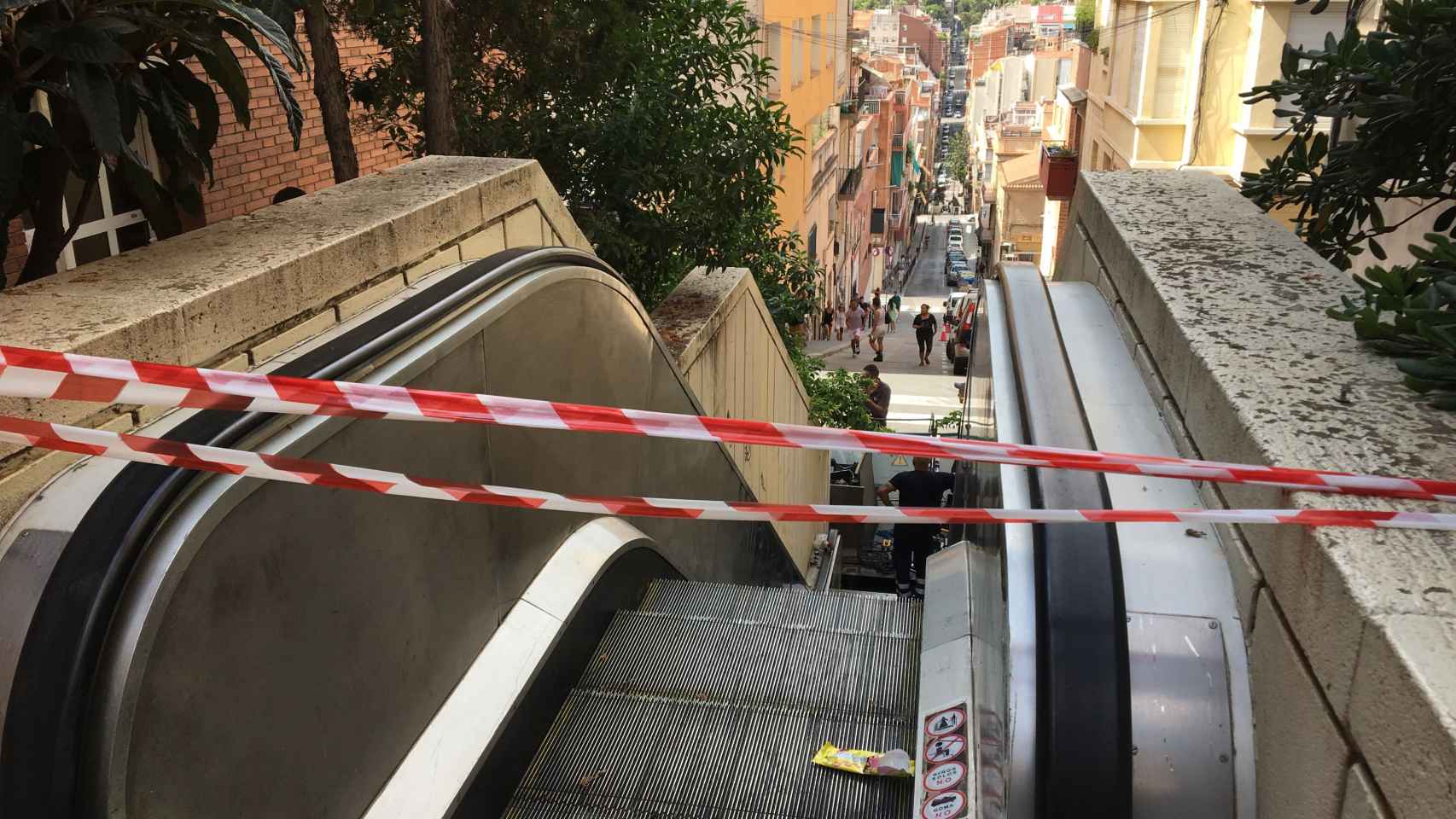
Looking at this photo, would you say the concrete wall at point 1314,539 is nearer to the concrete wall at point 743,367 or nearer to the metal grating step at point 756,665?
the metal grating step at point 756,665

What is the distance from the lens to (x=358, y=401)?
229 centimetres

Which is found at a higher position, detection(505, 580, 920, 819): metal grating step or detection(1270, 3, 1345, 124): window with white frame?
detection(1270, 3, 1345, 124): window with white frame

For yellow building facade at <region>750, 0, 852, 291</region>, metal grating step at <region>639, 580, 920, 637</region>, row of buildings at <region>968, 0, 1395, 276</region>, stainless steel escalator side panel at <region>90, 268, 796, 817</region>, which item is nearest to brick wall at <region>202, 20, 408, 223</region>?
metal grating step at <region>639, 580, 920, 637</region>

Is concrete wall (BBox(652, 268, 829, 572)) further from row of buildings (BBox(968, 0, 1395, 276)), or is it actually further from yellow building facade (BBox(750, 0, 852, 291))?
yellow building facade (BBox(750, 0, 852, 291))

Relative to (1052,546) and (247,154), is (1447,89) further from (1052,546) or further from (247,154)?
(247,154)

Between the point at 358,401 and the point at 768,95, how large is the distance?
67.1 ft

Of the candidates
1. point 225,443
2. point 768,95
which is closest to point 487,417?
point 225,443

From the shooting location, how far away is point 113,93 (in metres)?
2.94

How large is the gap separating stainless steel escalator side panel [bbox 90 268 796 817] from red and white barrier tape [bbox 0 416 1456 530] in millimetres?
68

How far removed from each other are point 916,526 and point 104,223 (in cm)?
536

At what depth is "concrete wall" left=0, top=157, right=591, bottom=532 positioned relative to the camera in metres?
2.59

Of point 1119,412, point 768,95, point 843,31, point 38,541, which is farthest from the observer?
point 843,31

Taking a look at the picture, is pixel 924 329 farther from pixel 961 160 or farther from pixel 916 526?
pixel 961 160

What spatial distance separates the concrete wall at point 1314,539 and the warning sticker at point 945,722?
2.45 ft
